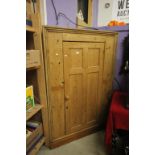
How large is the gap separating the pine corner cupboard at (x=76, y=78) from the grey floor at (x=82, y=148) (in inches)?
2.8

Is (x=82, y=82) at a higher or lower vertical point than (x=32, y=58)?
lower

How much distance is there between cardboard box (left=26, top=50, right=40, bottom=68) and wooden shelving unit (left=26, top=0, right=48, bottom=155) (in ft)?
0.05

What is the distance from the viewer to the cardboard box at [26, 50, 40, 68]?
3.75 feet

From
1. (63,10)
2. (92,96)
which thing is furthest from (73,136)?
(63,10)

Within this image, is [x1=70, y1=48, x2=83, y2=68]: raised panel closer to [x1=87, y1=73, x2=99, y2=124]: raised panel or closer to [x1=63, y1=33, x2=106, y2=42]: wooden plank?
[x1=63, y1=33, x2=106, y2=42]: wooden plank

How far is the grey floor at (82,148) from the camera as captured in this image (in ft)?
5.58

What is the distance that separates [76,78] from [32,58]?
0.64 meters

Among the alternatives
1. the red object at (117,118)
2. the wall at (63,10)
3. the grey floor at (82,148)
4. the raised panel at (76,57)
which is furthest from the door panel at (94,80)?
the wall at (63,10)

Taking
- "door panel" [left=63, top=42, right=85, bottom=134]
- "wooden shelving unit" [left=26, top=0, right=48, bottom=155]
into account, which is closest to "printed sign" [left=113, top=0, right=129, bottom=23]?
"door panel" [left=63, top=42, right=85, bottom=134]

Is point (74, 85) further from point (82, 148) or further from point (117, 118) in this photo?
point (82, 148)

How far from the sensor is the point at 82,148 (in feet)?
5.86

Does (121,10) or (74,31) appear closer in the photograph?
(74,31)
